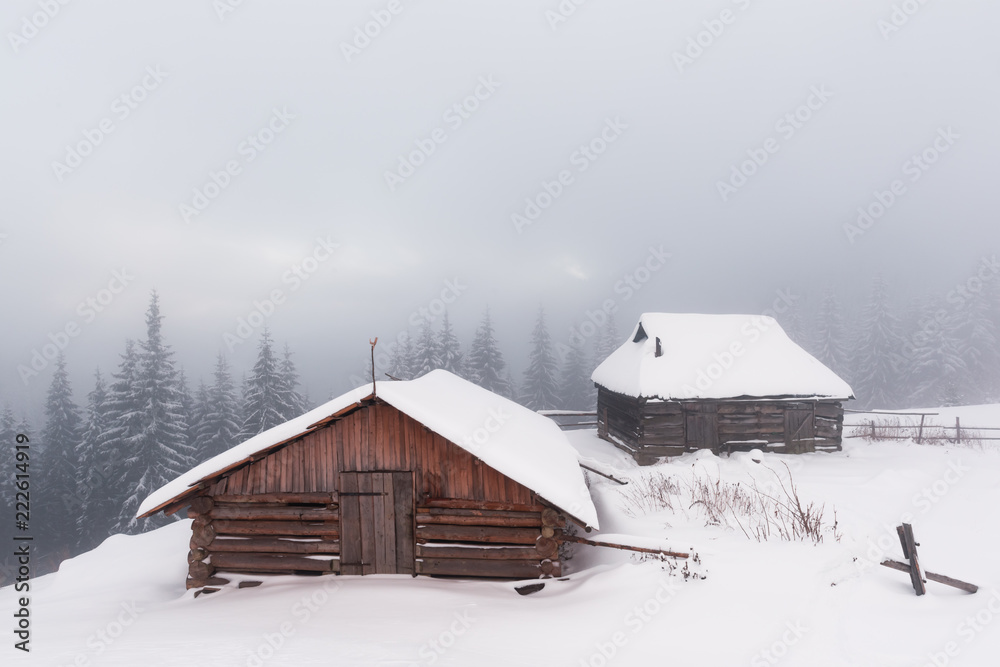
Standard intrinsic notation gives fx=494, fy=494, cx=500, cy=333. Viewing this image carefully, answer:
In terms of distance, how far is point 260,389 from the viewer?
29.1m

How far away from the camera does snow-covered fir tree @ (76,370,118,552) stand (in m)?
25.9

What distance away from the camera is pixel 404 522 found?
8.68 m

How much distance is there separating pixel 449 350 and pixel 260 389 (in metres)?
14.3

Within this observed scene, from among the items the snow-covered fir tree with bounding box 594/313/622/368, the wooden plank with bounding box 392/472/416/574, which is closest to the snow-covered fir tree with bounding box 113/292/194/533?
the wooden plank with bounding box 392/472/416/574

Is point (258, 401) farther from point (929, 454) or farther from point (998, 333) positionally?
point (998, 333)

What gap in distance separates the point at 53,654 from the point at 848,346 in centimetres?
6539

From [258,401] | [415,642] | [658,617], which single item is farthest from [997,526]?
[258,401]

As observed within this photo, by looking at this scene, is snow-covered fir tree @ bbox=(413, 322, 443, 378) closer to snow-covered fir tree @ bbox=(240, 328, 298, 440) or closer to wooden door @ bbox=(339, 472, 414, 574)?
snow-covered fir tree @ bbox=(240, 328, 298, 440)

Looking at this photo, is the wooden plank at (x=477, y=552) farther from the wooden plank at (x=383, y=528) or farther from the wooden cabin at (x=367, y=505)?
the wooden plank at (x=383, y=528)

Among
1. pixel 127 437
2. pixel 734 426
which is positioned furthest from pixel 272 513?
pixel 127 437

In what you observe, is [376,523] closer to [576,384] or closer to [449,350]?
[449,350]

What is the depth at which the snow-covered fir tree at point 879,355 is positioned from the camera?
44906 mm

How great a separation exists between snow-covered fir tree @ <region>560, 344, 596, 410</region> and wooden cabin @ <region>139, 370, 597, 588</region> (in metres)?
36.4

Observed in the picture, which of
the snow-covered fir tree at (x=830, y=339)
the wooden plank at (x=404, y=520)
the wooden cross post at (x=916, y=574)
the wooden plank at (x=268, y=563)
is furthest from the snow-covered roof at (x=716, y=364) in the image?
the snow-covered fir tree at (x=830, y=339)
